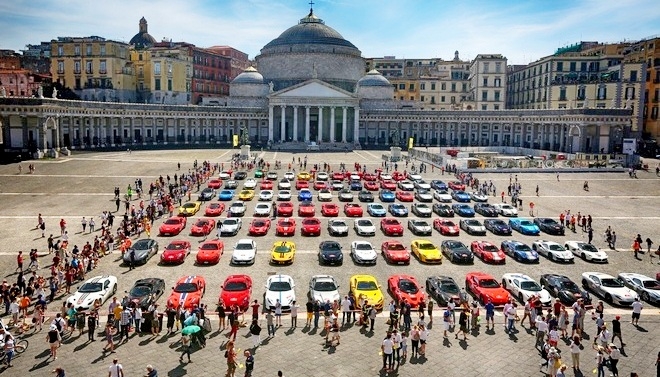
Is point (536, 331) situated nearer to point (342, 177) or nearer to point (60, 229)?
point (60, 229)

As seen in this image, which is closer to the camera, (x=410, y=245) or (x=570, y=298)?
(x=570, y=298)

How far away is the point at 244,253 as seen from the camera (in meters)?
33.8

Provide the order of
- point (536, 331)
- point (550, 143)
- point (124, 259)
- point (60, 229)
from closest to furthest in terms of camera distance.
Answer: point (536, 331), point (124, 259), point (60, 229), point (550, 143)

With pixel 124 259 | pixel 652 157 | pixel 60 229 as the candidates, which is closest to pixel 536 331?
pixel 124 259

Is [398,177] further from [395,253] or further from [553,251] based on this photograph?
[395,253]

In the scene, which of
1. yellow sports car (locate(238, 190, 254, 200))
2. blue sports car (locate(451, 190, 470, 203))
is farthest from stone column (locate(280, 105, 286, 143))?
blue sports car (locate(451, 190, 470, 203))

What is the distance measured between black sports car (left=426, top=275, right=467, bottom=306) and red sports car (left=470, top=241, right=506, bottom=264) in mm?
6888

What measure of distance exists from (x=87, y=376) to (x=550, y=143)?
10306 cm

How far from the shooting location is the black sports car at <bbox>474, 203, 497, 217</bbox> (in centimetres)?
4894

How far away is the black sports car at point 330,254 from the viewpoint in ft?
110

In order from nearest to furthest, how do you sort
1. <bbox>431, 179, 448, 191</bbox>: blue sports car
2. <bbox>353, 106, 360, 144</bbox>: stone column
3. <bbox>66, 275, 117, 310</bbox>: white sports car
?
<bbox>66, 275, 117, 310</bbox>: white sports car, <bbox>431, 179, 448, 191</bbox>: blue sports car, <bbox>353, 106, 360, 144</bbox>: stone column

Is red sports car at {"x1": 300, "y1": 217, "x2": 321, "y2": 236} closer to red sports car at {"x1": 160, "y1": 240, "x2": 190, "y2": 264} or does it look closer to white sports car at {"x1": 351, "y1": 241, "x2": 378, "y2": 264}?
white sports car at {"x1": 351, "y1": 241, "x2": 378, "y2": 264}

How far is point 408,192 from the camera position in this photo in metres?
58.6

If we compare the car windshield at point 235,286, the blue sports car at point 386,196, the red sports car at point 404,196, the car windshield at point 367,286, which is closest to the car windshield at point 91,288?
the car windshield at point 235,286
